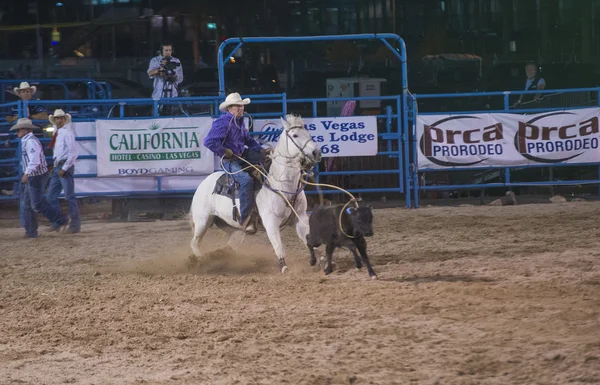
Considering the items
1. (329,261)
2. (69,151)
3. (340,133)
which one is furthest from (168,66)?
(329,261)

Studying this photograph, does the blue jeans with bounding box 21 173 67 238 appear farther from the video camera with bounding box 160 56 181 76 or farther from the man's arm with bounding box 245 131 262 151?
the man's arm with bounding box 245 131 262 151

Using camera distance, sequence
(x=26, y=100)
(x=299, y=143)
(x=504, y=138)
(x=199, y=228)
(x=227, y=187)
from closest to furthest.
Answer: (x=299, y=143), (x=227, y=187), (x=199, y=228), (x=26, y=100), (x=504, y=138)

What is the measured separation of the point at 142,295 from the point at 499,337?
135 inches

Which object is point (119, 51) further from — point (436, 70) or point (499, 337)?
Result: point (499, 337)

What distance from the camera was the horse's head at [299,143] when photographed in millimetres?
8258

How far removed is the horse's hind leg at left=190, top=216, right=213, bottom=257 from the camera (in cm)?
952

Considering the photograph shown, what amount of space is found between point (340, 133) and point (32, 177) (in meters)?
4.58

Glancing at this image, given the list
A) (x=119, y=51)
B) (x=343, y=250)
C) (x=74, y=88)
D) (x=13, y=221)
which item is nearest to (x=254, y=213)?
(x=343, y=250)

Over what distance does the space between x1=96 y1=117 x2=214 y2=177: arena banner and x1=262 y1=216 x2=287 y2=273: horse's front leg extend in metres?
4.99

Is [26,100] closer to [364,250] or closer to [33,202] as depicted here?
[33,202]

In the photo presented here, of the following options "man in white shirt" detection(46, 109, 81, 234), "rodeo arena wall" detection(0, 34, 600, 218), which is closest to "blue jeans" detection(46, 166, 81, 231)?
"man in white shirt" detection(46, 109, 81, 234)

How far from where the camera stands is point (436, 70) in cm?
2072

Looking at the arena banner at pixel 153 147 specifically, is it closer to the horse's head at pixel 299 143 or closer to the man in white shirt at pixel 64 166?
the man in white shirt at pixel 64 166

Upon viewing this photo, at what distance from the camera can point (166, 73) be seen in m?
15.2
